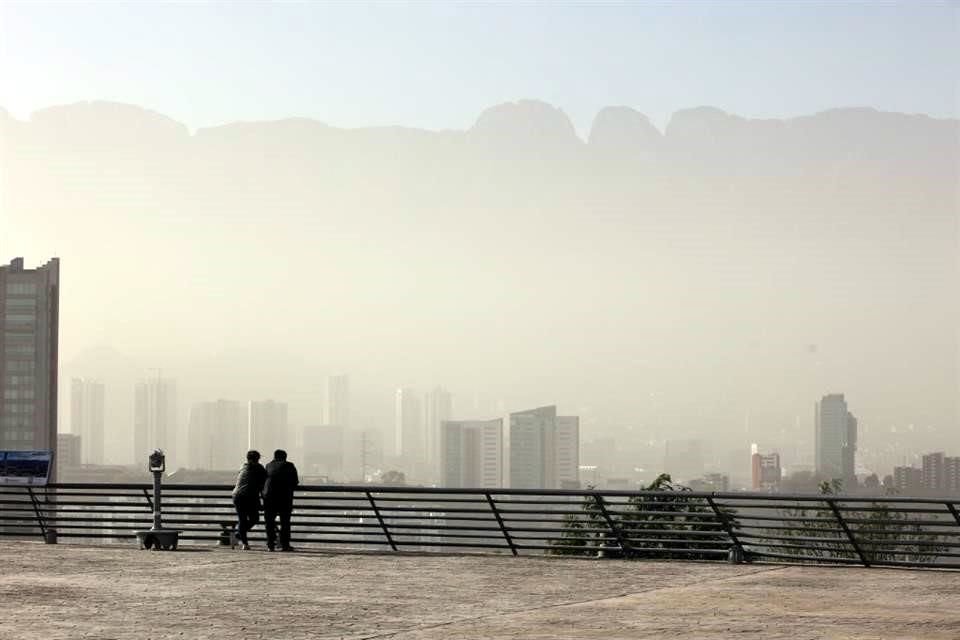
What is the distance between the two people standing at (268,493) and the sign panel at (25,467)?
4625 millimetres

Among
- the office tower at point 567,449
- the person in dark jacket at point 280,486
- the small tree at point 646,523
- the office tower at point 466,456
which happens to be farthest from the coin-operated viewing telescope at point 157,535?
the office tower at point 466,456

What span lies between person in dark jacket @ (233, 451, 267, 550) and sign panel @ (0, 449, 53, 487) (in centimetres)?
469

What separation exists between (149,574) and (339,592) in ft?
12.3

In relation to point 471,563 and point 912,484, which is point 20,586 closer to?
point 471,563

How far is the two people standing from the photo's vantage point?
2569 cm

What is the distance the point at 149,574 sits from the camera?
872 inches

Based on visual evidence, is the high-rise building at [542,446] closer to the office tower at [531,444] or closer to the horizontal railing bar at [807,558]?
the office tower at [531,444]

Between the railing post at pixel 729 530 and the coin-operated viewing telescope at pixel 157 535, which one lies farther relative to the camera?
the coin-operated viewing telescope at pixel 157 535

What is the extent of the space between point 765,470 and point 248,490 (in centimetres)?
12818

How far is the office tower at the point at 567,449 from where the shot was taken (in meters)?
167

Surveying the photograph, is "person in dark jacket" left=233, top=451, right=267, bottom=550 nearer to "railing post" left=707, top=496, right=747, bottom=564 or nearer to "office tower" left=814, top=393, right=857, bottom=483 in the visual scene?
"railing post" left=707, top=496, right=747, bottom=564

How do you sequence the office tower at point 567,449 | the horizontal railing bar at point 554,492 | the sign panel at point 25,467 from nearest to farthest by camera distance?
the horizontal railing bar at point 554,492
the sign panel at point 25,467
the office tower at point 567,449

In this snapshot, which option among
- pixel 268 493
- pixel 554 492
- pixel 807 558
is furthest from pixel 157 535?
pixel 807 558

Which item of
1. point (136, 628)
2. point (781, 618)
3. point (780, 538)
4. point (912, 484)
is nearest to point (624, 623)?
point (781, 618)
